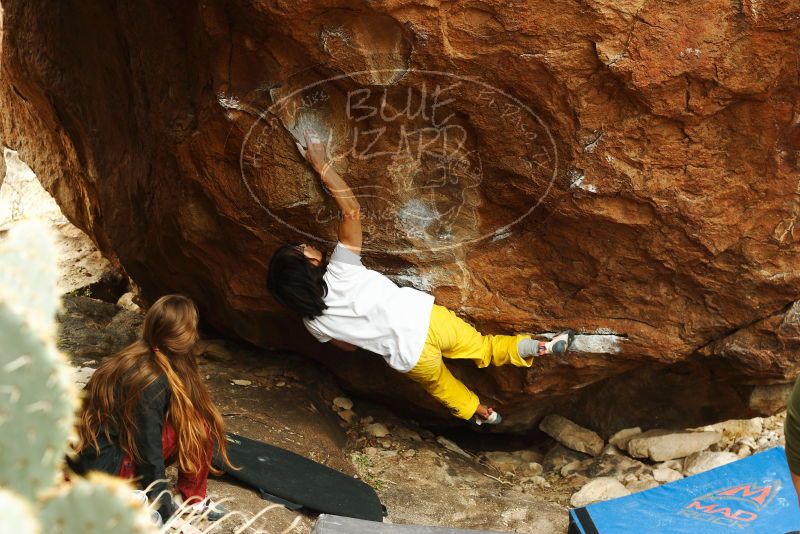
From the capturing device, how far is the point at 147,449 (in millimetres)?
2953

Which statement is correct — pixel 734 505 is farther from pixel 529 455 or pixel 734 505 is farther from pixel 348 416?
pixel 348 416

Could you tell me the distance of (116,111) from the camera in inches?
197

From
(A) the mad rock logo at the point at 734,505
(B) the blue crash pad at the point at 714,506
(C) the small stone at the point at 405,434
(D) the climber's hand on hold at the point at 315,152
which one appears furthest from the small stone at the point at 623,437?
(D) the climber's hand on hold at the point at 315,152

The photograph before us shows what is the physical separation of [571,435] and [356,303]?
6.68ft

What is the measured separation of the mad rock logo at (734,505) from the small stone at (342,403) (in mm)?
2088

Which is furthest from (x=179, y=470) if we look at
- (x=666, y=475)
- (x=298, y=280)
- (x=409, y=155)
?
(x=666, y=475)

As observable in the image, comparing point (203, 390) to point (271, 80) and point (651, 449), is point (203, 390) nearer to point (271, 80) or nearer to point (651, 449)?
point (271, 80)

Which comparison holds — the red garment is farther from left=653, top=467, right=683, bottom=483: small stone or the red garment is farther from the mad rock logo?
left=653, top=467, right=683, bottom=483: small stone

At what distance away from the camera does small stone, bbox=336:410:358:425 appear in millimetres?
5059

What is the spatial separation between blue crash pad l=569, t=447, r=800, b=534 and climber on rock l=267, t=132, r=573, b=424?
0.84m

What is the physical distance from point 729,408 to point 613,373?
89 centimetres

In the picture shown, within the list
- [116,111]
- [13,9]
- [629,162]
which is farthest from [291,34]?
[13,9]

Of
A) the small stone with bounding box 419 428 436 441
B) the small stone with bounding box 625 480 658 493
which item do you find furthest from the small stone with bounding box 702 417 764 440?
the small stone with bounding box 419 428 436 441

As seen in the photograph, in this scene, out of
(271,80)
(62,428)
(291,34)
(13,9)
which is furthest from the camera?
(13,9)
